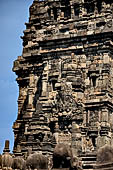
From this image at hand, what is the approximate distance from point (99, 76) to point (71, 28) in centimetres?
441

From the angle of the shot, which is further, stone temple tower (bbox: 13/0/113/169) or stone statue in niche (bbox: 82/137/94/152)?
stone temple tower (bbox: 13/0/113/169)

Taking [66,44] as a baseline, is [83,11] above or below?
above

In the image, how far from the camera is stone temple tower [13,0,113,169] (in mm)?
28000

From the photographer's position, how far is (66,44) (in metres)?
30.8

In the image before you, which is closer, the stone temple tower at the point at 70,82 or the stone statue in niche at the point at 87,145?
the stone statue in niche at the point at 87,145

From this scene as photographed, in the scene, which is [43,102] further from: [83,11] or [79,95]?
[83,11]

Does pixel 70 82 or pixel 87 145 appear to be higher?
pixel 70 82

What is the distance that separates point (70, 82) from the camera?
29.2 meters

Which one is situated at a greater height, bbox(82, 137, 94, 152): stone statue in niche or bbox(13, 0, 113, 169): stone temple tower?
bbox(13, 0, 113, 169): stone temple tower

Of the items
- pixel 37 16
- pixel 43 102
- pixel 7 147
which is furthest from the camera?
pixel 37 16

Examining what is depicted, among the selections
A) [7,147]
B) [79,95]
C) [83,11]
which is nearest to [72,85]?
[79,95]

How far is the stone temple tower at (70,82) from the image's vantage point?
2800 centimetres

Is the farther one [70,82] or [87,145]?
[70,82]

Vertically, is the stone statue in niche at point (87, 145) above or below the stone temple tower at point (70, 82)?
below
